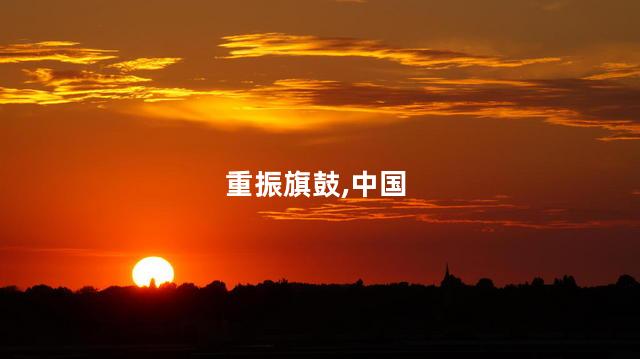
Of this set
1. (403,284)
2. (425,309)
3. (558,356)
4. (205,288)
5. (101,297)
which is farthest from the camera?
(403,284)

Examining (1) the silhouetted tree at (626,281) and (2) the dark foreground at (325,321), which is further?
(1) the silhouetted tree at (626,281)

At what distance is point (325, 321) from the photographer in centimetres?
9900

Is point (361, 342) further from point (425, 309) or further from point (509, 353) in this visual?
point (425, 309)

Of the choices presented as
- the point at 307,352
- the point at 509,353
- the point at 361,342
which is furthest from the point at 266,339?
the point at 509,353

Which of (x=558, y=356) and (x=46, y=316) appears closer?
(x=558, y=356)

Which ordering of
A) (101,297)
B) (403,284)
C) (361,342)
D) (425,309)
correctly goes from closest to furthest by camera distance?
(361,342), (425,309), (101,297), (403,284)

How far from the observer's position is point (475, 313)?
346 feet

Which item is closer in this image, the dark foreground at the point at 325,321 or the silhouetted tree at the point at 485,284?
the dark foreground at the point at 325,321

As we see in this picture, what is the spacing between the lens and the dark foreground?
66.4m

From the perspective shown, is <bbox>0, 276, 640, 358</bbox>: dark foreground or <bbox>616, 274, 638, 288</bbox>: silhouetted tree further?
<bbox>616, 274, 638, 288</bbox>: silhouetted tree

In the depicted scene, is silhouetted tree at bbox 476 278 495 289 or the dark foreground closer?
the dark foreground

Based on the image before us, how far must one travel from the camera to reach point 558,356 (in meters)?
61.4

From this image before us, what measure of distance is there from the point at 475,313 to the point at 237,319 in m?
21.4

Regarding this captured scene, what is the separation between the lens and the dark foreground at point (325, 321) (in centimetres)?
6638
